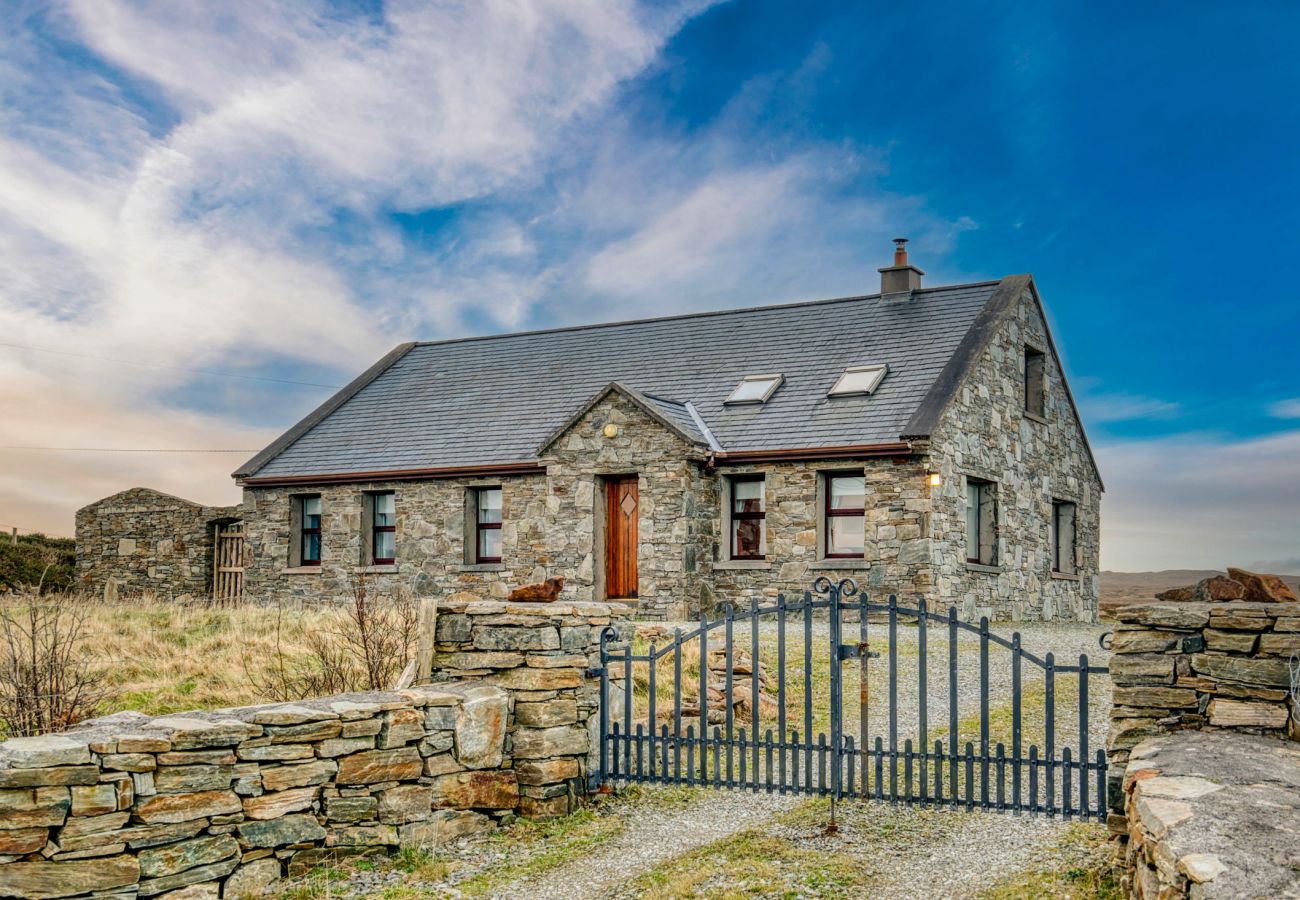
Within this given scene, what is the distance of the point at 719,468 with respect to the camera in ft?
66.8

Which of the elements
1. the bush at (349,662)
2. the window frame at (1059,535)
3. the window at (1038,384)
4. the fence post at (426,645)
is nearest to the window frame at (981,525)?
the window at (1038,384)

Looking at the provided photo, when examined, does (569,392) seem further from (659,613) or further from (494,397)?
(659,613)

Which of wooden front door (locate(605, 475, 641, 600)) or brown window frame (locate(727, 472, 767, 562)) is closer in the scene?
brown window frame (locate(727, 472, 767, 562))

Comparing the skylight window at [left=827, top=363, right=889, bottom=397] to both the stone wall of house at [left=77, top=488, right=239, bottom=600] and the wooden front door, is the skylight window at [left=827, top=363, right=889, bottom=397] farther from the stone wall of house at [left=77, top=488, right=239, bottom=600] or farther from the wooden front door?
the stone wall of house at [left=77, top=488, right=239, bottom=600]

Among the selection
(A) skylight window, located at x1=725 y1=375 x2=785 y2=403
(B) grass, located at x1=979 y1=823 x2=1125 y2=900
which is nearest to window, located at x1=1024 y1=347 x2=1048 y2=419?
(A) skylight window, located at x1=725 y1=375 x2=785 y2=403

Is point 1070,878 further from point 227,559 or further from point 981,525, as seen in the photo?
point 227,559

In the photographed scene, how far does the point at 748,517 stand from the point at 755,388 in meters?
2.84

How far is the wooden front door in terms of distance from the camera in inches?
812

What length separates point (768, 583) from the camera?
1983 centimetres

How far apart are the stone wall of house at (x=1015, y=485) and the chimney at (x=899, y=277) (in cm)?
224

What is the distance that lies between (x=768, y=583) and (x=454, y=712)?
40.3 ft

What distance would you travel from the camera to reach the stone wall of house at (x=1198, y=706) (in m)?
5.63

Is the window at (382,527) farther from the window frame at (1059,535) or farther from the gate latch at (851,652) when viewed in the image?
the gate latch at (851,652)

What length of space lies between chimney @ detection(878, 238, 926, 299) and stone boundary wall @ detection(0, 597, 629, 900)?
53.8 feet
